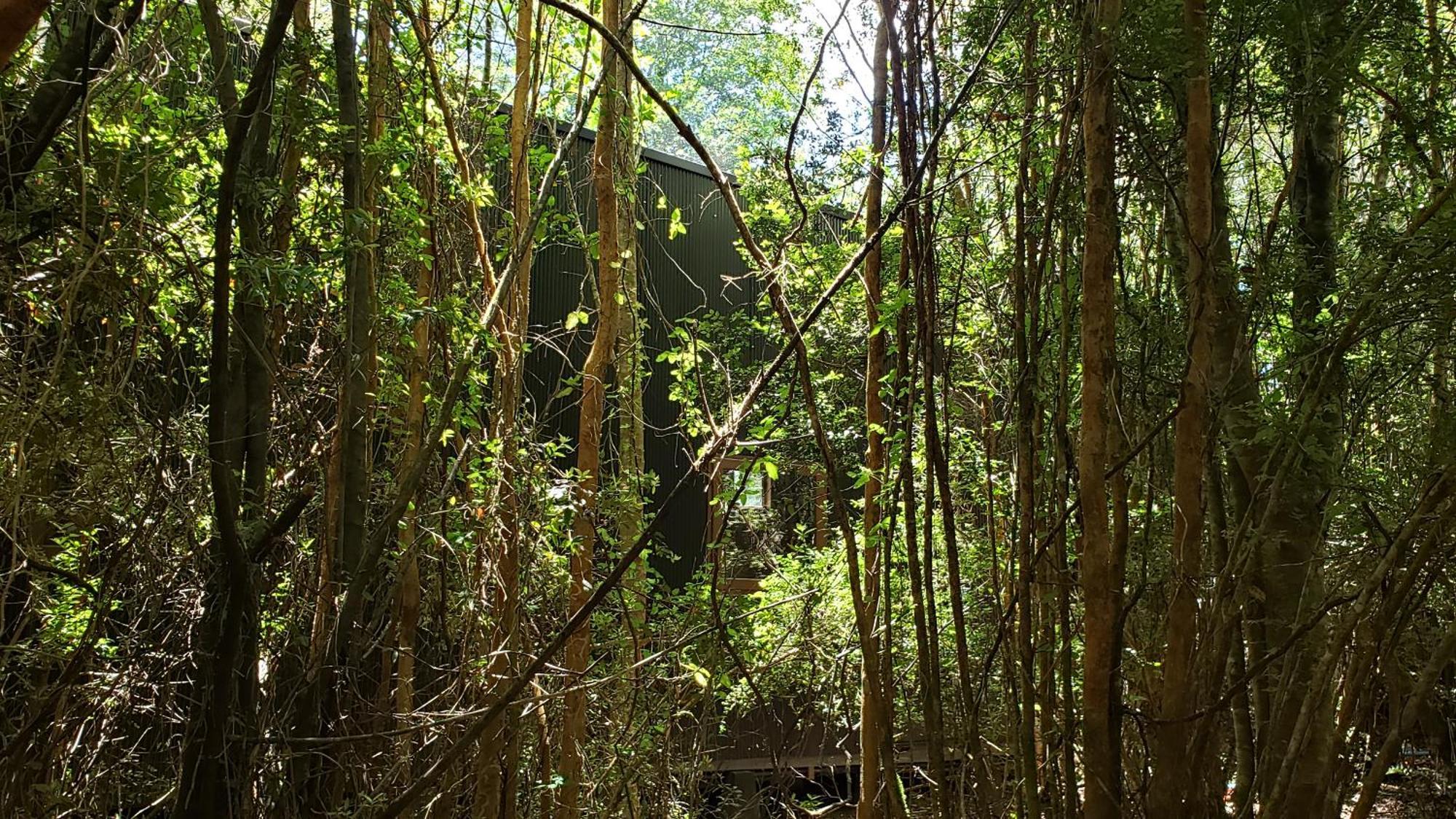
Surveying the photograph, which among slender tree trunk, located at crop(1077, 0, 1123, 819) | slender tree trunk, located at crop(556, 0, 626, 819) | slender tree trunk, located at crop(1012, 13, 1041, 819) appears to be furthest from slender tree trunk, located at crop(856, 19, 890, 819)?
slender tree trunk, located at crop(556, 0, 626, 819)

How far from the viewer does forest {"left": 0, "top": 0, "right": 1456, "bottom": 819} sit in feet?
5.68

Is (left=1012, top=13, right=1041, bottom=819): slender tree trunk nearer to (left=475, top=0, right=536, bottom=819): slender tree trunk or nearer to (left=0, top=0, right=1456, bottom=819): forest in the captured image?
(left=0, top=0, right=1456, bottom=819): forest

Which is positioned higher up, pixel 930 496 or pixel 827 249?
pixel 827 249

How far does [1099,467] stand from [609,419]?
7.77 ft

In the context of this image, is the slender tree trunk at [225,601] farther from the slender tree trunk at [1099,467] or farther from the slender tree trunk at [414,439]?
the slender tree trunk at [1099,467]

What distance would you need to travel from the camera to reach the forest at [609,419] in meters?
1.73

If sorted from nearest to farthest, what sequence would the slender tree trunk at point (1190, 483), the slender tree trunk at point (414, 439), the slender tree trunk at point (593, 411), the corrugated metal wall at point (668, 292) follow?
the slender tree trunk at point (1190, 483) → the slender tree trunk at point (414, 439) → the slender tree trunk at point (593, 411) → the corrugated metal wall at point (668, 292)

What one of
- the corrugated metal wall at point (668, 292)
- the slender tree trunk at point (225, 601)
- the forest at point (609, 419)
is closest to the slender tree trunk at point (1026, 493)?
the forest at point (609, 419)

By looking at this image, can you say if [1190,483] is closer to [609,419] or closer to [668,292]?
[609,419]

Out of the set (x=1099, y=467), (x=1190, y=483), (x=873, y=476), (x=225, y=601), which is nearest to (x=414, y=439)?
(x=225, y=601)

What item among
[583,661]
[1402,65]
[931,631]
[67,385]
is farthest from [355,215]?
[1402,65]

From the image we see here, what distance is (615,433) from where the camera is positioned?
6.64 m

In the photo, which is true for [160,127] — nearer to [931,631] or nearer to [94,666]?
[94,666]

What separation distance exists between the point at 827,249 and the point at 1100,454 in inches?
119
